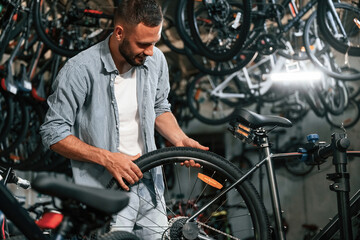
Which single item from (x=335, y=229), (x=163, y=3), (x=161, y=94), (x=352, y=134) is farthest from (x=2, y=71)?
(x=352, y=134)

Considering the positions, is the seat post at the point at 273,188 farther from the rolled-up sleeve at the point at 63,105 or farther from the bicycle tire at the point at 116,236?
the rolled-up sleeve at the point at 63,105

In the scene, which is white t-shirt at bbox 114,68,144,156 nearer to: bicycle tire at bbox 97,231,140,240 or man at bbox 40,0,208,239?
man at bbox 40,0,208,239

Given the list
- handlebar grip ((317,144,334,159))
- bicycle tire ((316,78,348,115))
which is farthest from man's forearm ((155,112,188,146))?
bicycle tire ((316,78,348,115))

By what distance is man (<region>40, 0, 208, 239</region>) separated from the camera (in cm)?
166

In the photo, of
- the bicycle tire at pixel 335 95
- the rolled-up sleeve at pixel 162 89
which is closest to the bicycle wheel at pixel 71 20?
the rolled-up sleeve at pixel 162 89

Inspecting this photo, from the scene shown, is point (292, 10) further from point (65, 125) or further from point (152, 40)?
point (65, 125)

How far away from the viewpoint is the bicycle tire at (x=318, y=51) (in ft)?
12.3

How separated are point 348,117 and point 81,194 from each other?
247 inches

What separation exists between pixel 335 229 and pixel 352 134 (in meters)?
5.14

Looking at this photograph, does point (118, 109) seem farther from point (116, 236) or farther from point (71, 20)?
point (71, 20)

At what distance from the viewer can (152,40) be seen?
5.57ft

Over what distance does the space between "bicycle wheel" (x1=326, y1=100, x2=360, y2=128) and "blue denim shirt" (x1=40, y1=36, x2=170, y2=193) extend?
15.6 feet

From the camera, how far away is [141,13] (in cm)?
169

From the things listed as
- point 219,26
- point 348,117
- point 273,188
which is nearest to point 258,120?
→ point 273,188
